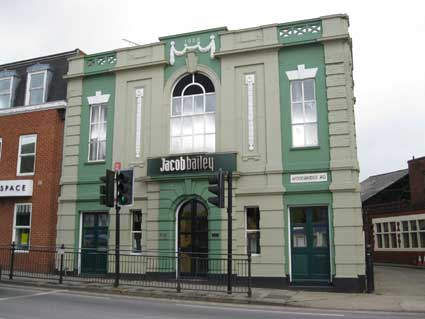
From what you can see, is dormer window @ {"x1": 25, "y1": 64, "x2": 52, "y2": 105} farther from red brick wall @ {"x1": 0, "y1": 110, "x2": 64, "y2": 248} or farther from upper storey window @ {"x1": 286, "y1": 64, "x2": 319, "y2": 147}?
upper storey window @ {"x1": 286, "y1": 64, "x2": 319, "y2": 147}

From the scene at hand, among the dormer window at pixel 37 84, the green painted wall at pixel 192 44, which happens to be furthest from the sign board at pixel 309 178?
the dormer window at pixel 37 84

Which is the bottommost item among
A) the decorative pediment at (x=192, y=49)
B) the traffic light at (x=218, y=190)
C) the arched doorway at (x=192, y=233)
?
the arched doorway at (x=192, y=233)

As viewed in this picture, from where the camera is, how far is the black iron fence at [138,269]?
611 inches

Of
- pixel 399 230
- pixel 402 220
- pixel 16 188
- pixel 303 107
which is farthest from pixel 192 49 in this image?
pixel 399 230

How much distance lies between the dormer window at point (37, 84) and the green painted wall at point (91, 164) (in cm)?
268

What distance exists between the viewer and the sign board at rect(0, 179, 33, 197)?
20.2 metres

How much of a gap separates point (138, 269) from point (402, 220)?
71.7 feet

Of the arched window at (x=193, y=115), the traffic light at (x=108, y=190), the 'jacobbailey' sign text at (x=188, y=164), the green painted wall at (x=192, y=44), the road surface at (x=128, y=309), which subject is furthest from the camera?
the green painted wall at (x=192, y=44)

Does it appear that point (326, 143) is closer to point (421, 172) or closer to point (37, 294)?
point (37, 294)

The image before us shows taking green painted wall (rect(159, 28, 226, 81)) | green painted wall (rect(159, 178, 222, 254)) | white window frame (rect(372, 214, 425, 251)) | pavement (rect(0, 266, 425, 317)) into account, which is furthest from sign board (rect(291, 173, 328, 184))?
white window frame (rect(372, 214, 425, 251))

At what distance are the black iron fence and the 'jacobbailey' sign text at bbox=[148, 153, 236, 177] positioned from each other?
9.92ft

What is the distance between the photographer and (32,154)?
20.8 meters

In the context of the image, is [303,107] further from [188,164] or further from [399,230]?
[399,230]

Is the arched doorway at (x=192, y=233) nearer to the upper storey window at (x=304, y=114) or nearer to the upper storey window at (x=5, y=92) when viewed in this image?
the upper storey window at (x=304, y=114)
